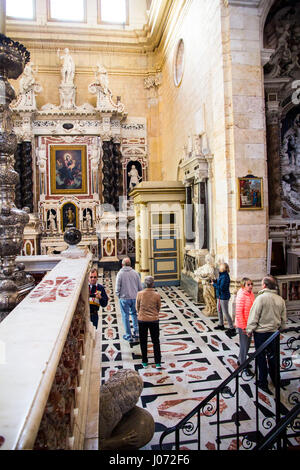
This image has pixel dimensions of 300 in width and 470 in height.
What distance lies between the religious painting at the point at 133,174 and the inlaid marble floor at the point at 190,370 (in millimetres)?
9178

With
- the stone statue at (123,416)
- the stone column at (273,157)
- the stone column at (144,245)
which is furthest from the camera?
the stone column at (144,245)

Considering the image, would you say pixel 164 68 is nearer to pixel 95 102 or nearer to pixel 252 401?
pixel 95 102

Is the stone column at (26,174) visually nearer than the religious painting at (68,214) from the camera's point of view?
Yes

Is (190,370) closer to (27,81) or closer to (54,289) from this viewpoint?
(54,289)

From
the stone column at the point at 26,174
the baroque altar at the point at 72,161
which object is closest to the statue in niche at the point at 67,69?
the baroque altar at the point at 72,161

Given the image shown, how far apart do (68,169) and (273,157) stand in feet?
30.5

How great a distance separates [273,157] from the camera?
30.2ft

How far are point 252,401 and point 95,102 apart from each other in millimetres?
14770

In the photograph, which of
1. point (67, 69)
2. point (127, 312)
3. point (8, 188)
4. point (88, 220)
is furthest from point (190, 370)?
point (67, 69)

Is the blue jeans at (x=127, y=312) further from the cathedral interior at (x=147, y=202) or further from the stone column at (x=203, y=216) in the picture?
the stone column at (x=203, y=216)

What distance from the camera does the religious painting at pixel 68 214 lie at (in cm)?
1504

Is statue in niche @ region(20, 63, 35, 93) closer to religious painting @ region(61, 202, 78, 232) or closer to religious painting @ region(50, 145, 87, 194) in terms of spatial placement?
religious painting @ region(50, 145, 87, 194)

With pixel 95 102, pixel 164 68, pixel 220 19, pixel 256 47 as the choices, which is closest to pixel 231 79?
pixel 256 47

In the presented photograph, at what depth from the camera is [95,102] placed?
15.7 metres
